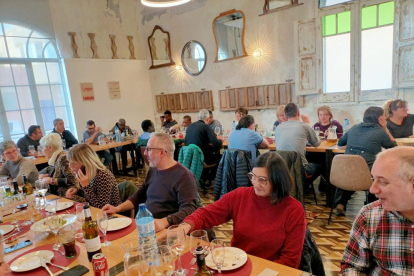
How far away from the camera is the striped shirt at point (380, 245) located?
3.98 feet

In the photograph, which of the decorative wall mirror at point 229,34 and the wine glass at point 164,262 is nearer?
the wine glass at point 164,262

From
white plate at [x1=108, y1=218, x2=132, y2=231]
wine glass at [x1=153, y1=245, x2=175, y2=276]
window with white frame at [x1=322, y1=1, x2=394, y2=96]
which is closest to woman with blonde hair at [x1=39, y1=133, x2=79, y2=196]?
white plate at [x1=108, y1=218, x2=132, y2=231]

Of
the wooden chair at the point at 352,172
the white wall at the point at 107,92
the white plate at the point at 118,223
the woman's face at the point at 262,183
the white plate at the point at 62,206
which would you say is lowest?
the wooden chair at the point at 352,172

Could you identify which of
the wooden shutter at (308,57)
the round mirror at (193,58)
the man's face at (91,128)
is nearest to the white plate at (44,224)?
the man's face at (91,128)

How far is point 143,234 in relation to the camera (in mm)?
1544

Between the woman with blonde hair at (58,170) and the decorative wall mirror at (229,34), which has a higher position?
the decorative wall mirror at (229,34)

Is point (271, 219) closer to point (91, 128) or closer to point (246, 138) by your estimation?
point (246, 138)

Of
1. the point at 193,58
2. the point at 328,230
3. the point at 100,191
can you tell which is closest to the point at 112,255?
the point at 100,191

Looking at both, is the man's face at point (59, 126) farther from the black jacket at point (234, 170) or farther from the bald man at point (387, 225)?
the bald man at point (387, 225)

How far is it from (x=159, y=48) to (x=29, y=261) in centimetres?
792

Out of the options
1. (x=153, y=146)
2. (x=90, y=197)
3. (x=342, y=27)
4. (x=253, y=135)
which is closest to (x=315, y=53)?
(x=342, y=27)

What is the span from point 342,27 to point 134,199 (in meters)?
5.35

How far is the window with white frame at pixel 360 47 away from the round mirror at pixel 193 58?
3.24 m

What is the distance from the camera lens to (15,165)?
11.6 feet
